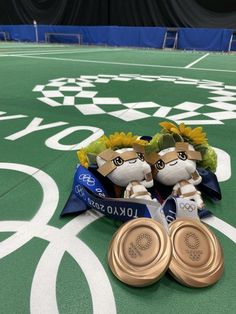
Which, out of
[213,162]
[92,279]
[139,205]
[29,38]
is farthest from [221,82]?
[29,38]

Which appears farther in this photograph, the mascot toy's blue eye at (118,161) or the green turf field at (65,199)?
the mascot toy's blue eye at (118,161)

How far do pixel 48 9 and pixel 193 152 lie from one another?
43.0ft

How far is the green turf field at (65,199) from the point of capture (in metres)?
0.66

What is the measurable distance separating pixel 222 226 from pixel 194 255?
24 cm

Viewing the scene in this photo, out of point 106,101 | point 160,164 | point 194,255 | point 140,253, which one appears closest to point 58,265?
point 140,253

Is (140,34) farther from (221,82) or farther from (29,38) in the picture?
(221,82)

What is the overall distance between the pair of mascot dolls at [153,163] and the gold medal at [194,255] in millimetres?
170

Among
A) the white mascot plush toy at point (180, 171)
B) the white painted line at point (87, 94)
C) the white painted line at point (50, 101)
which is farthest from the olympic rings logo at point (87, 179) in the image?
the white painted line at point (87, 94)

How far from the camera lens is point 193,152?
0.98 m

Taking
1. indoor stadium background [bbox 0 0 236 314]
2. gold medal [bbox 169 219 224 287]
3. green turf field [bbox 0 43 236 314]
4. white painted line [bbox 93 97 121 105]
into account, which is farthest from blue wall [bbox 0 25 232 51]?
gold medal [bbox 169 219 224 287]

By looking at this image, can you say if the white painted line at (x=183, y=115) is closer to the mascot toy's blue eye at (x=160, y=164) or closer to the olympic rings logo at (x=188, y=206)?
the mascot toy's blue eye at (x=160, y=164)

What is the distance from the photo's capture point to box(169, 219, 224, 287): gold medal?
26.9 inches

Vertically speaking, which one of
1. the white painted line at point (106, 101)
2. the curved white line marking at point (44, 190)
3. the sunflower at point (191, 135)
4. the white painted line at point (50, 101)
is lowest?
the white painted line at point (50, 101)

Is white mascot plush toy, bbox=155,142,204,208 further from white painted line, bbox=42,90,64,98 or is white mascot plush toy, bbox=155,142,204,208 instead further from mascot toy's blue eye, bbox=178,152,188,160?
white painted line, bbox=42,90,64,98
